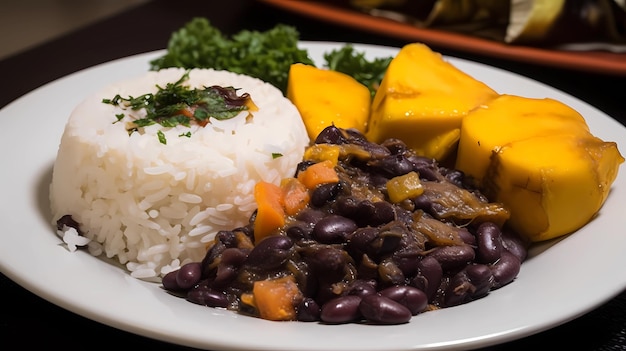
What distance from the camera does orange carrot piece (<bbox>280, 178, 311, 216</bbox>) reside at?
7.91ft

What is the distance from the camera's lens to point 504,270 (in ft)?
7.59

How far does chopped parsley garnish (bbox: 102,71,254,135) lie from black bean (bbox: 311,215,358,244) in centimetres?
76

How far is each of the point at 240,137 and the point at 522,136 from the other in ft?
3.49

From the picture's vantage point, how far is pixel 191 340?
6.09 feet

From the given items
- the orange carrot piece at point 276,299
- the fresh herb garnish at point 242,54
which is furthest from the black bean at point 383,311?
the fresh herb garnish at point 242,54

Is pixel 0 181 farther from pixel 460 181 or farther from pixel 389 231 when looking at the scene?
pixel 460 181

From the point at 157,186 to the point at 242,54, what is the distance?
1.55 metres

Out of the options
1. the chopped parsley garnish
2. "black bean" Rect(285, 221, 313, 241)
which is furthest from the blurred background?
"black bean" Rect(285, 221, 313, 241)

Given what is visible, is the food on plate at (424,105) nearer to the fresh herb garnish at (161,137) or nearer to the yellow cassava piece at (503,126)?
the yellow cassava piece at (503,126)

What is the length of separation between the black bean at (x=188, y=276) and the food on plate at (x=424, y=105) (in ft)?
3.49

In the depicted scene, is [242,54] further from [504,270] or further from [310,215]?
[504,270]

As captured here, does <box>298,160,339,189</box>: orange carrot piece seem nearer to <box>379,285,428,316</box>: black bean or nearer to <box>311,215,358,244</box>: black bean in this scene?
<box>311,215,358,244</box>: black bean

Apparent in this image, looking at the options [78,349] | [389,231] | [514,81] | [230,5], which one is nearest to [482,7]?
[514,81]

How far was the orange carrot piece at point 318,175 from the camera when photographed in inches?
97.0
